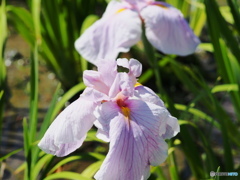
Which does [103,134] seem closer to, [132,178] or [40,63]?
[132,178]

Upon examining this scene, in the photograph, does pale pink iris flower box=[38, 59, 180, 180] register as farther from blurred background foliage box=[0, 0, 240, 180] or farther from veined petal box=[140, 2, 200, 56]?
veined petal box=[140, 2, 200, 56]

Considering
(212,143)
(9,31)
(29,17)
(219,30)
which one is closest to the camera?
(219,30)

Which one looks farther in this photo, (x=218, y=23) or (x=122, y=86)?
(x=218, y=23)

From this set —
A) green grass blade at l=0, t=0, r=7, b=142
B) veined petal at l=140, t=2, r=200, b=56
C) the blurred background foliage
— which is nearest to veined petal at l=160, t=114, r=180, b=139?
the blurred background foliage

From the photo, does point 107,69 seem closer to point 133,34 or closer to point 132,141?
point 132,141

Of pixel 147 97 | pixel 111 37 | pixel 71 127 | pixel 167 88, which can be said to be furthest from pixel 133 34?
pixel 167 88

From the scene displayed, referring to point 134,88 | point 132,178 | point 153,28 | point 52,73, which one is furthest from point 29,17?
point 132,178
